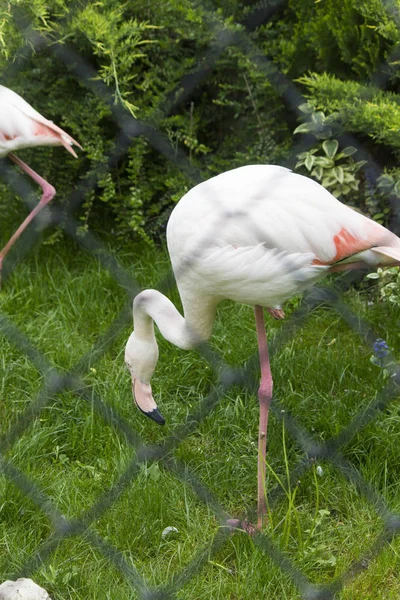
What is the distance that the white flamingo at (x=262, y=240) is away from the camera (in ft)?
6.08

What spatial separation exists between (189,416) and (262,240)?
0.63 meters

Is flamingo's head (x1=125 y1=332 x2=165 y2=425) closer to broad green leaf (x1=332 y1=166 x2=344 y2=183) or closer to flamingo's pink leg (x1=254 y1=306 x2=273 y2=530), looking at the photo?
flamingo's pink leg (x1=254 y1=306 x2=273 y2=530)

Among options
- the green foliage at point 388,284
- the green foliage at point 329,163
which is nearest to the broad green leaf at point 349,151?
the green foliage at point 329,163

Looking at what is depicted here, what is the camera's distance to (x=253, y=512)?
2.01m

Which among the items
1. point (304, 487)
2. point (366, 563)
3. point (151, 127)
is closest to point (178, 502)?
point (304, 487)

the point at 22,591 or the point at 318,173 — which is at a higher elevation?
the point at 22,591

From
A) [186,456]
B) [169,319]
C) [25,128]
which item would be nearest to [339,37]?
[25,128]

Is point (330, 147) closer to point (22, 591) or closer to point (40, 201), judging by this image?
point (40, 201)

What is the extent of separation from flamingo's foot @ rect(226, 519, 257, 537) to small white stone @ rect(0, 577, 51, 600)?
1.36ft

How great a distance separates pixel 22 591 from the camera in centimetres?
169

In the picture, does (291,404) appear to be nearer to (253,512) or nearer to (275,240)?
(253,512)

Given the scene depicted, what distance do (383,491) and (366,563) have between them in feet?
0.72

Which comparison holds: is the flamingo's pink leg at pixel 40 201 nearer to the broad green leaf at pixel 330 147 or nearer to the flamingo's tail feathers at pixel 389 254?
the broad green leaf at pixel 330 147

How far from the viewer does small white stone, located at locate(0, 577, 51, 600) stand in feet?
5.46
